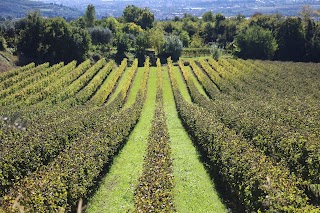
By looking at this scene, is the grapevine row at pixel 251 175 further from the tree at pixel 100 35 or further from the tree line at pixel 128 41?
the tree at pixel 100 35

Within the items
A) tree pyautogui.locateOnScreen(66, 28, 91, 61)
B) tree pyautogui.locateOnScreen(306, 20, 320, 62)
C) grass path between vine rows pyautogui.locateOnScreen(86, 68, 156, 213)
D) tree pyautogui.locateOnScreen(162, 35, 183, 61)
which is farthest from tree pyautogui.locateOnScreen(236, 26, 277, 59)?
grass path between vine rows pyautogui.locateOnScreen(86, 68, 156, 213)

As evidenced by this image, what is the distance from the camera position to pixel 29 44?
57000mm

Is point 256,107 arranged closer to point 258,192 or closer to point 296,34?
point 258,192

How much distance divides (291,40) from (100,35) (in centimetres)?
3938

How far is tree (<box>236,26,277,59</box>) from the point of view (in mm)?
68375

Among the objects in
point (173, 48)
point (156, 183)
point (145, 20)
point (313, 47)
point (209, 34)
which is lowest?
point (173, 48)

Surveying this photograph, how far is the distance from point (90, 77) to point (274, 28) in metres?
46.5

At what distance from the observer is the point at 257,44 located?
2739 inches

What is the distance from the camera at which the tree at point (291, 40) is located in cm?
6881

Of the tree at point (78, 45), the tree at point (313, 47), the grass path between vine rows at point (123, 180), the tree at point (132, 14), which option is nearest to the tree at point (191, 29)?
the tree at point (132, 14)

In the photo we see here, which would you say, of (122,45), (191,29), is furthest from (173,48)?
(191,29)

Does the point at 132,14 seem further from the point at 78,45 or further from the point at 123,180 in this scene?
the point at 123,180

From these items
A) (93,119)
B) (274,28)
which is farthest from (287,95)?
(274,28)

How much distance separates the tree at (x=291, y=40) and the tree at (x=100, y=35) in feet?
117
